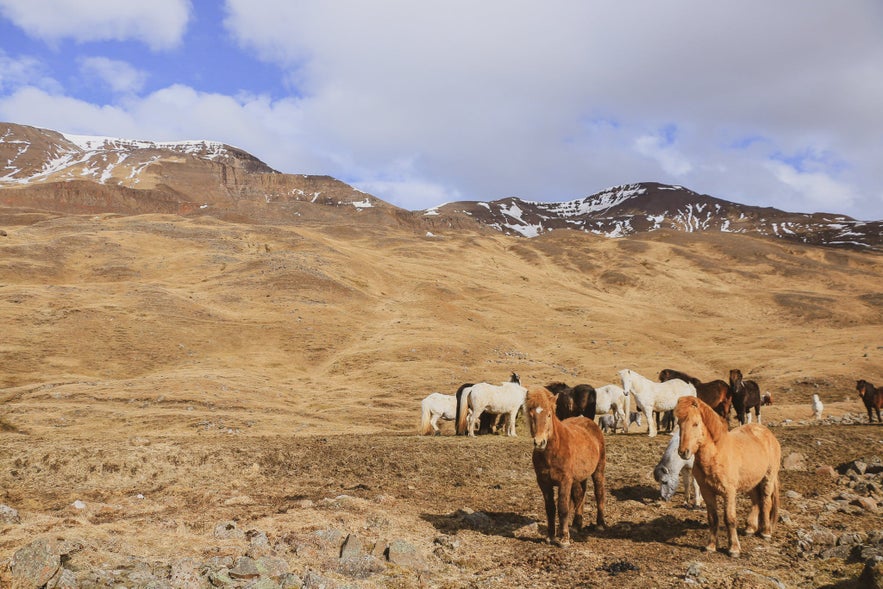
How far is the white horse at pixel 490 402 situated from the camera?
21.0m

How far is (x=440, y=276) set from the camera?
76.4 m

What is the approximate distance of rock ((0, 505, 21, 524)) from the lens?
27.3 ft

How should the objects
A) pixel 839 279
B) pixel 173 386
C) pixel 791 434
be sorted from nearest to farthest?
pixel 791 434 → pixel 173 386 → pixel 839 279

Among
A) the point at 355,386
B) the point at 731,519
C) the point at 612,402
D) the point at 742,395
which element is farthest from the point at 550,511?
the point at 355,386

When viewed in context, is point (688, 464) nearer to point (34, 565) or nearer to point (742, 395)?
point (34, 565)

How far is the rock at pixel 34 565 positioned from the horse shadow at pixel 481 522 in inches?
220

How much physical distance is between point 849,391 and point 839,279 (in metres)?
78.3

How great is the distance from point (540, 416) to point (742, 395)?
15.9 metres

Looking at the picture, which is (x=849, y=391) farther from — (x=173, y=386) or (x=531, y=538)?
(x=173, y=386)

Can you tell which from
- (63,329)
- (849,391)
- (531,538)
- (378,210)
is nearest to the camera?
(531,538)

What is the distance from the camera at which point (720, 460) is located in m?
8.41

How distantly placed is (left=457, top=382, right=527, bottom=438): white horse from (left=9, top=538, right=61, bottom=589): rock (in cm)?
1557

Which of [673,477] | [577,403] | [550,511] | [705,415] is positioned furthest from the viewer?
[577,403]

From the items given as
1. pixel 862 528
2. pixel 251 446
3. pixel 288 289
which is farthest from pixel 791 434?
pixel 288 289
